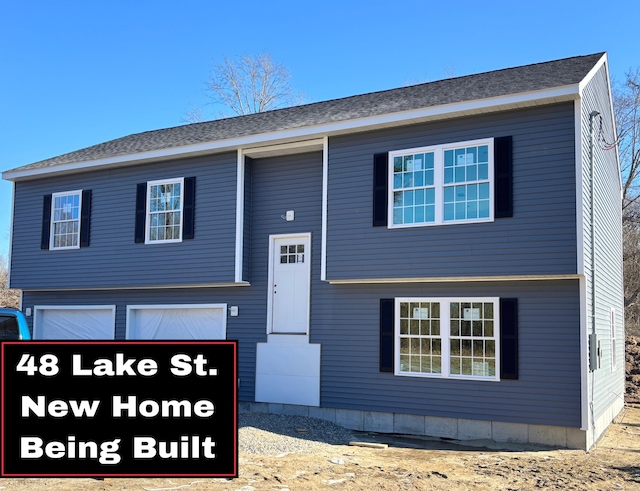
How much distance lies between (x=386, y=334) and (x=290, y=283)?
2444 mm

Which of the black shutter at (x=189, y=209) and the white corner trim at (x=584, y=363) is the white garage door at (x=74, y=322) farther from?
the white corner trim at (x=584, y=363)

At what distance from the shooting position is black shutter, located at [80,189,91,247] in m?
14.9

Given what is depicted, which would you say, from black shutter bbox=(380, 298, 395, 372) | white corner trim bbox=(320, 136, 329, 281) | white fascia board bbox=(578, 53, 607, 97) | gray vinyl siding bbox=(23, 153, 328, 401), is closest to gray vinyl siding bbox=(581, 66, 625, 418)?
white fascia board bbox=(578, 53, 607, 97)

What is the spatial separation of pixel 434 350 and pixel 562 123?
14.1ft

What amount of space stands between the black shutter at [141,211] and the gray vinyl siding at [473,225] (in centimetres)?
451

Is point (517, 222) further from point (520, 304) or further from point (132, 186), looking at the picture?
point (132, 186)

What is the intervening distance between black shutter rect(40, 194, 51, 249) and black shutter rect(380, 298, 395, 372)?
8.58m

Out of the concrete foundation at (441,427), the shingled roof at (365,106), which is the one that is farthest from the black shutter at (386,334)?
Result: the shingled roof at (365,106)

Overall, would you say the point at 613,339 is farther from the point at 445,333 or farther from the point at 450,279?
the point at 450,279

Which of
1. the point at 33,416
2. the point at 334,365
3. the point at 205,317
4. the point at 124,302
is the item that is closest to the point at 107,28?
the point at 124,302

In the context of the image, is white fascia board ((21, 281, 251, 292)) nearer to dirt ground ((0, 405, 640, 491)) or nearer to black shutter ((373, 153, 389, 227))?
black shutter ((373, 153, 389, 227))

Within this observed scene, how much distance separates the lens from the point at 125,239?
14352 millimetres

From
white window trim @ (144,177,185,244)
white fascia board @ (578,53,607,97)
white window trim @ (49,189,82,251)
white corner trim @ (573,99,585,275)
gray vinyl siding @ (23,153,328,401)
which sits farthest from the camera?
white window trim @ (49,189,82,251)

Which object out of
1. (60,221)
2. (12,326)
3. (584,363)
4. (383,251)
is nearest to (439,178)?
(383,251)
